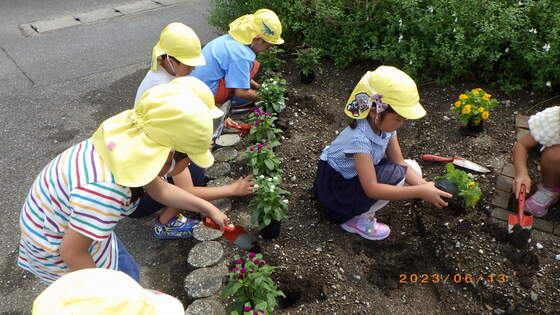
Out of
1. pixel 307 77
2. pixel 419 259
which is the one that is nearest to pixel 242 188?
pixel 419 259

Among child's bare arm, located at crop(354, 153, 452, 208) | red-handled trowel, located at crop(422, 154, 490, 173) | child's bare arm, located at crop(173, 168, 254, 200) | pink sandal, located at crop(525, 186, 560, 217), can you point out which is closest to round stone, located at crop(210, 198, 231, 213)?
child's bare arm, located at crop(173, 168, 254, 200)

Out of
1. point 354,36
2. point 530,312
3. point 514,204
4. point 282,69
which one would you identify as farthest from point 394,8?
point 530,312

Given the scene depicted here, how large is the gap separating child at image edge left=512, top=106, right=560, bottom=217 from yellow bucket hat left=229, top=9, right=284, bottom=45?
6.48 feet

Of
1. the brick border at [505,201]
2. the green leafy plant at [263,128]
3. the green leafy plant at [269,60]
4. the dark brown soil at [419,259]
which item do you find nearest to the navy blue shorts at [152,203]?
the dark brown soil at [419,259]

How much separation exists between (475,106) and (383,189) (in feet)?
4.68

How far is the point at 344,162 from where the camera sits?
2541mm

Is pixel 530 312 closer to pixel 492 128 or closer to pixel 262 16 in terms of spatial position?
pixel 492 128

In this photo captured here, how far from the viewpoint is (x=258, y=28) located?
3.44 metres

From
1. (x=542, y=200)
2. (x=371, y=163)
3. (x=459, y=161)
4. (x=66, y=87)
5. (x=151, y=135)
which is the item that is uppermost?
(x=151, y=135)

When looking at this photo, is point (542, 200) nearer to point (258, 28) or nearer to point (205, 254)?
point (205, 254)

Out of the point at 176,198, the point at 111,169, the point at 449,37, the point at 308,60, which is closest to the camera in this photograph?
the point at 111,169

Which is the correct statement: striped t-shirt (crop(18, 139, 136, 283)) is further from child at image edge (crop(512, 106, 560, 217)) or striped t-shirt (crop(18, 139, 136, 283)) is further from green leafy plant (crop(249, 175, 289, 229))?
child at image edge (crop(512, 106, 560, 217))

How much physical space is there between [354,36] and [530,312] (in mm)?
3068

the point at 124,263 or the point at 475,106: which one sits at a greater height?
the point at 475,106
